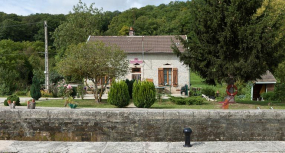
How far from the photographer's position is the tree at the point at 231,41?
1600 centimetres

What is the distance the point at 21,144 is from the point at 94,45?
33.6ft

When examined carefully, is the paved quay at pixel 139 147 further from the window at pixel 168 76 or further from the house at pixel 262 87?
the house at pixel 262 87

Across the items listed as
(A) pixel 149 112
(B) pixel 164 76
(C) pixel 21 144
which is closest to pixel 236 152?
(A) pixel 149 112

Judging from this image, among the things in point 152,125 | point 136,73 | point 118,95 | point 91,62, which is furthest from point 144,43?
point 152,125

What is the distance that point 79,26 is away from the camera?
39969 millimetres

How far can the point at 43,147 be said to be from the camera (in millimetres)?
7871

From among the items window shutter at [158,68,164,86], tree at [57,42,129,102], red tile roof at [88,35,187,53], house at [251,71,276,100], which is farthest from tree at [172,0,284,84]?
house at [251,71,276,100]

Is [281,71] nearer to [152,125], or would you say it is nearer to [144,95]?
[144,95]

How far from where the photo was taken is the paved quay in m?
7.59

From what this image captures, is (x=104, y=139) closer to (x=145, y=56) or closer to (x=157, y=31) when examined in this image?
(x=145, y=56)

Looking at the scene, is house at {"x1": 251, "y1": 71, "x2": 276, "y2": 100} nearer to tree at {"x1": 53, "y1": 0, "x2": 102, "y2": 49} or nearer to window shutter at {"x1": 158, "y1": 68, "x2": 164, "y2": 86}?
window shutter at {"x1": 158, "y1": 68, "x2": 164, "y2": 86}

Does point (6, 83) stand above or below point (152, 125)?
above

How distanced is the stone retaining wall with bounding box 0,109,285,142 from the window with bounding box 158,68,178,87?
49.4 feet

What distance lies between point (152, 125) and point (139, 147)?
1902 millimetres
